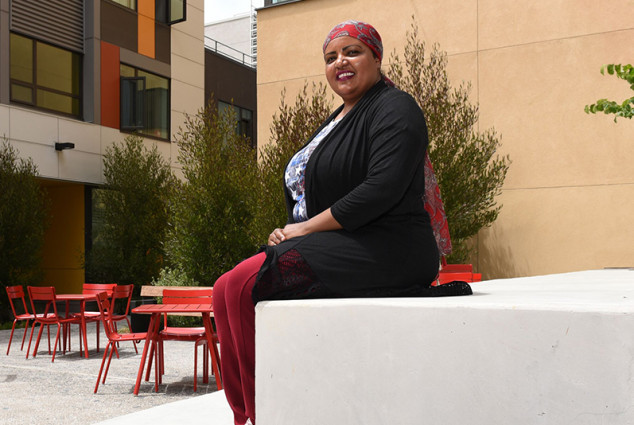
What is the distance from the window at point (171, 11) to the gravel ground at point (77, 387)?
1234 cm

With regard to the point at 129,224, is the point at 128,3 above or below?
above

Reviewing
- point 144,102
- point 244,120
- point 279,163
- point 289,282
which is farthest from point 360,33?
point 244,120

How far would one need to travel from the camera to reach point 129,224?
16969 mm

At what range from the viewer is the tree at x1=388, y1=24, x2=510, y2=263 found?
10180 millimetres

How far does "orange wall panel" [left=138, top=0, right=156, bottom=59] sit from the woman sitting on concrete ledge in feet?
57.7

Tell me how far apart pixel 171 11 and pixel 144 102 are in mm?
3214

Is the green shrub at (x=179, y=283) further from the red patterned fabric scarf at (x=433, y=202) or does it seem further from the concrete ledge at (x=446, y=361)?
the concrete ledge at (x=446, y=361)

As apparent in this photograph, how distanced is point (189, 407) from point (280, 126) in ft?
25.0

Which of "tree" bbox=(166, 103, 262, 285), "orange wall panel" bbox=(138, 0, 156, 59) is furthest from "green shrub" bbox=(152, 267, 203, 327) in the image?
"orange wall panel" bbox=(138, 0, 156, 59)

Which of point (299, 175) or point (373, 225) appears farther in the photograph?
point (299, 175)

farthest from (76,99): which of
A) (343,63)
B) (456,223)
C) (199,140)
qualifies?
(343,63)

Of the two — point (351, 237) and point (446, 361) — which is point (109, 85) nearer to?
point (351, 237)

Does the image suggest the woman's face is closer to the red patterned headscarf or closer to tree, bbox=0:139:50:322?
the red patterned headscarf

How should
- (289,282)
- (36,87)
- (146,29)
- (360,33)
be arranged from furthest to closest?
(146,29) < (36,87) < (360,33) < (289,282)
